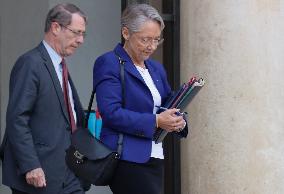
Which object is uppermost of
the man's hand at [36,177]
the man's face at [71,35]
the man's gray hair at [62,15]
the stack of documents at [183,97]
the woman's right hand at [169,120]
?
the man's gray hair at [62,15]

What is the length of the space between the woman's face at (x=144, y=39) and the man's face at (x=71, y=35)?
447 mm

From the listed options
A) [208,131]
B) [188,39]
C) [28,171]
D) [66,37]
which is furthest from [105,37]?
[28,171]

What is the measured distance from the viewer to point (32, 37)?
706cm

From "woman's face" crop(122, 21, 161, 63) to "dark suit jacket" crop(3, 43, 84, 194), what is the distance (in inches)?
22.0

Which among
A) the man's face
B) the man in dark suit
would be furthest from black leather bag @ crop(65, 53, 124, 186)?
the man's face

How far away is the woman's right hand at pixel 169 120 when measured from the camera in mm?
3854

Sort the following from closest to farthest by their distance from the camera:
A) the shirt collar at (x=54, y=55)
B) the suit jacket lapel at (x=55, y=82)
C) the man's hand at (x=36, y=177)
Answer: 1. the man's hand at (x=36, y=177)
2. the suit jacket lapel at (x=55, y=82)
3. the shirt collar at (x=54, y=55)

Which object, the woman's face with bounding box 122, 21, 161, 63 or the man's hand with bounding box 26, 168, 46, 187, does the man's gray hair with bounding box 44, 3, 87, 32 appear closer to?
the woman's face with bounding box 122, 21, 161, 63

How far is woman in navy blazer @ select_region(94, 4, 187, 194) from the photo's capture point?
3848 millimetres

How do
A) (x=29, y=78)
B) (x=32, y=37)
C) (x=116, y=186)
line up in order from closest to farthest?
1. (x=116, y=186)
2. (x=29, y=78)
3. (x=32, y=37)

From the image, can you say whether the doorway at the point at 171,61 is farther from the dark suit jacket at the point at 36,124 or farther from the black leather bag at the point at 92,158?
the black leather bag at the point at 92,158

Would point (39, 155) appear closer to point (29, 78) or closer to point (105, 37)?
point (29, 78)

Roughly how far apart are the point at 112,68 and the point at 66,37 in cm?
58

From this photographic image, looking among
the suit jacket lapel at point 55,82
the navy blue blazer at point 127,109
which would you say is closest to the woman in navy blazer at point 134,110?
the navy blue blazer at point 127,109
